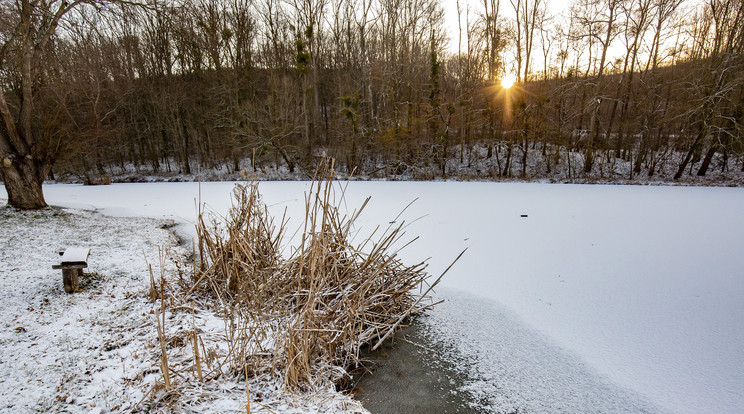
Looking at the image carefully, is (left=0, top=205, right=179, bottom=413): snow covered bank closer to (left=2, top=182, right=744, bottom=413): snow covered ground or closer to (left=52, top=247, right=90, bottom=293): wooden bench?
(left=52, top=247, right=90, bottom=293): wooden bench

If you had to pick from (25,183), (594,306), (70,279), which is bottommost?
(594,306)

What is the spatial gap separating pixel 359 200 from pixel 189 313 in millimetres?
5737

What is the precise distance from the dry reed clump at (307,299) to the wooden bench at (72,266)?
36.5 inches

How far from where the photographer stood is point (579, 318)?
2.65 meters

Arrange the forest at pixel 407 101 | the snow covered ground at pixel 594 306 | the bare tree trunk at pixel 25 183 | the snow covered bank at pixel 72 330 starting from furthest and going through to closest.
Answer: the forest at pixel 407 101 < the bare tree trunk at pixel 25 183 < the snow covered ground at pixel 594 306 < the snow covered bank at pixel 72 330

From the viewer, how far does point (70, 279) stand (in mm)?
2730

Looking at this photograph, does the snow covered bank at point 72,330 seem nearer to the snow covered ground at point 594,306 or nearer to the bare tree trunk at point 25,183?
the snow covered ground at point 594,306

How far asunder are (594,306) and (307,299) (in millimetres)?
2472

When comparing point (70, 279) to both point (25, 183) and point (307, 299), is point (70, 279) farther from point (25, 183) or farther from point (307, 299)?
point (25, 183)

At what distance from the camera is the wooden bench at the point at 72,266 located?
2676mm

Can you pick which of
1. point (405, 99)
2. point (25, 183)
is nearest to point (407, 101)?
point (405, 99)

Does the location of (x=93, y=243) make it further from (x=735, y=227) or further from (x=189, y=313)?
(x=735, y=227)

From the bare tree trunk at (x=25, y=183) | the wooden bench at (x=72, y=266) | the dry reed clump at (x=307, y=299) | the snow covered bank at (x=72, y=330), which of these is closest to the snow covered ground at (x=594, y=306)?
the dry reed clump at (x=307, y=299)

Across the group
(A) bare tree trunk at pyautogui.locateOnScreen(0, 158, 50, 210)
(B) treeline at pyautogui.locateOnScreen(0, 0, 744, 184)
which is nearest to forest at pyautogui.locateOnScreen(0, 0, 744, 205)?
(B) treeline at pyautogui.locateOnScreen(0, 0, 744, 184)
